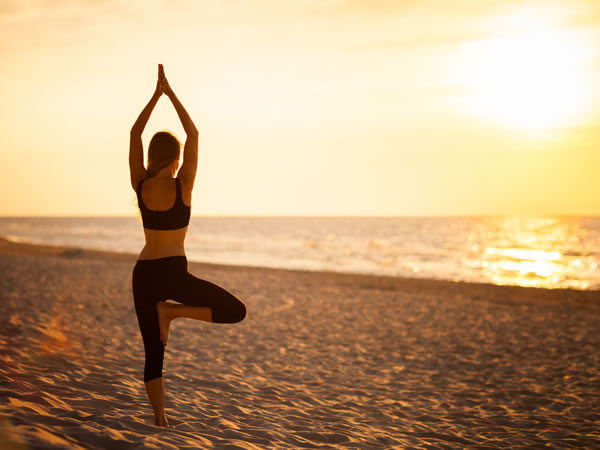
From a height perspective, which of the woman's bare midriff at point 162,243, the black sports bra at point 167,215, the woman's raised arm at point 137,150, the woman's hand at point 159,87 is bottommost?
the woman's bare midriff at point 162,243

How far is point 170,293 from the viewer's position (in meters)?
3.40

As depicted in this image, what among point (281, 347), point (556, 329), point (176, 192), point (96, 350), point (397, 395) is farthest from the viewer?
point (556, 329)

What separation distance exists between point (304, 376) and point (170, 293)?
403cm

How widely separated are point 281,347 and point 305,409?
3131 millimetres

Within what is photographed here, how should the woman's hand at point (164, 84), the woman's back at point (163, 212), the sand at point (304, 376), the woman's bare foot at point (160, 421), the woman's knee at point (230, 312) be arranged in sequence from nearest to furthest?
the woman's back at point (163, 212) → the woman's knee at point (230, 312) → the woman's hand at point (164, 84) → the woman's bare foot at point (160, 421) → the sand at point (304, 376)

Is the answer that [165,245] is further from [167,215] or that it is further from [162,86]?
[162,86]

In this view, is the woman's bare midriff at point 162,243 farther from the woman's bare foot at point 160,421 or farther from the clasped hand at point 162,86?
the woman's bare foot at point 160,421

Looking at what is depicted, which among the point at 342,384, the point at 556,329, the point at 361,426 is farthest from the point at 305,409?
the point at 556,329

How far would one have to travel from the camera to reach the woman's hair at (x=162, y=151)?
346cm

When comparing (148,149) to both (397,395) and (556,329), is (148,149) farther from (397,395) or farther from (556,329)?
(556,329)

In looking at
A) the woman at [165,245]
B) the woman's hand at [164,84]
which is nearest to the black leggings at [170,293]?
the woman at [165,245]

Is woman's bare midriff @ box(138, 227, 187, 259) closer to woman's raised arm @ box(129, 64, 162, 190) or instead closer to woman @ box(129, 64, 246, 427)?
woman @ box(129, 64, 246, 427)

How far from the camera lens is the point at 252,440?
419 cm

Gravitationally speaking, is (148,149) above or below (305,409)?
above
